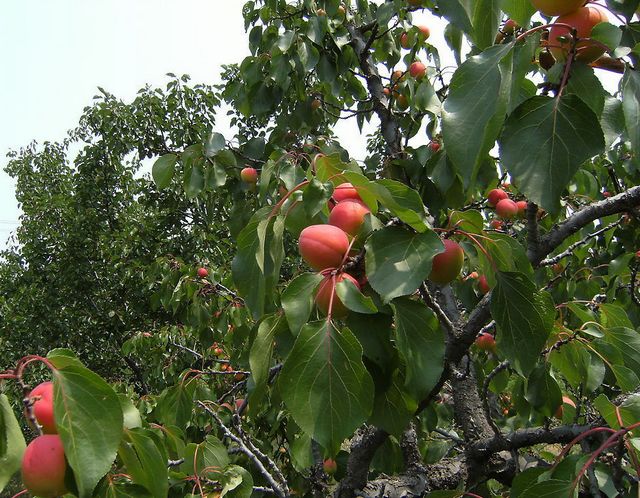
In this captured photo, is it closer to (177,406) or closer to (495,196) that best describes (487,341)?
(495,196)

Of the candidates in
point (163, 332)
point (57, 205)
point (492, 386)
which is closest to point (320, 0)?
point (492, 386)

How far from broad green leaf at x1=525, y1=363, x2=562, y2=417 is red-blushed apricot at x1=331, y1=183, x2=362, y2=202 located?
23.2 inches

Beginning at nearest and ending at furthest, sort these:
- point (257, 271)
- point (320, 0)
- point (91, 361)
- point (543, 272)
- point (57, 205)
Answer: point (257, 271), point (543, 272), point (320, 0), point (91, 361), point (57, 205)

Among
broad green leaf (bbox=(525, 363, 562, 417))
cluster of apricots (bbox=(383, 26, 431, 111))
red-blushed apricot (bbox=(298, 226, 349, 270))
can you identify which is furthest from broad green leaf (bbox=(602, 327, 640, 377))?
cluster of apricots (bbox=(383, 26, 431, 111))

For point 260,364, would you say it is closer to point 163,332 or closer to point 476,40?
point 476,40

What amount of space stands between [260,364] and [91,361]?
7.83 meters

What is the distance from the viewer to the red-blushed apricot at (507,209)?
2.04m

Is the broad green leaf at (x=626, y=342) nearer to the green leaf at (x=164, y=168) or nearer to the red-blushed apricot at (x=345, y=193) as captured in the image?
the red-blushed apricot at (x=345, y=193)

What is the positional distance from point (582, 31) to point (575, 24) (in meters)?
0.01

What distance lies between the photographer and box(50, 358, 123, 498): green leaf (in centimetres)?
63

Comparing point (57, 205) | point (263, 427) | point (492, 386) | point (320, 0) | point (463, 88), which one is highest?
point (57, 205)

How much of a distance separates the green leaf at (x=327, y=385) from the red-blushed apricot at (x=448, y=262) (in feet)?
0.81

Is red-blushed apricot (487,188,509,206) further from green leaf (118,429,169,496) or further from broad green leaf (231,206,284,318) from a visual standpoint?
green leaf (118,429,169,496)

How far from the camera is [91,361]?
7.83 metres
